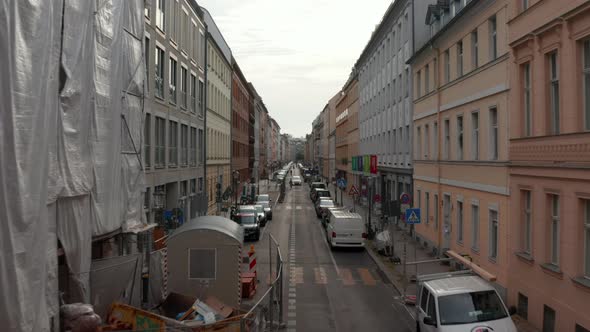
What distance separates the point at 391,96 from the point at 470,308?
30.6 m

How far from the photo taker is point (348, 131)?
73.6 meters

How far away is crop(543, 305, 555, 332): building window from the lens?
556 inches

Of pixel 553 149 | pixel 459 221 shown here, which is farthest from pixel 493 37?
pixel 459 221

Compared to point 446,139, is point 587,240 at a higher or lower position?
lower

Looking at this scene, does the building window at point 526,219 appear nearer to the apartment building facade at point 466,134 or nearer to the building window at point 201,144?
the apartment building facade at point 466,134

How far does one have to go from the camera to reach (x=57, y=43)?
36.8 feet

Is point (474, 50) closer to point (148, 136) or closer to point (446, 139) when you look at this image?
point (446, 139)

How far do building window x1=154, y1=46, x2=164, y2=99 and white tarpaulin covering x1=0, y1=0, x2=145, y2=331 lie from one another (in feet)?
27.1

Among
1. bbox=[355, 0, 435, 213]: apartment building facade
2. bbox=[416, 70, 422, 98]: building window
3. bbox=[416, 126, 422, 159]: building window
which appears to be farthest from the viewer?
bbox=[355, 0, 435, 213]: apartment building facade

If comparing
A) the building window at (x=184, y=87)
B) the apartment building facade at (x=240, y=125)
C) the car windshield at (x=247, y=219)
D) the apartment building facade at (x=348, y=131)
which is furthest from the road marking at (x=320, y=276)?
the apartment building facade at (x=348, y=131)

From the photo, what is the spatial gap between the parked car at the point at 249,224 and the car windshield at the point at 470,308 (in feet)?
72.2

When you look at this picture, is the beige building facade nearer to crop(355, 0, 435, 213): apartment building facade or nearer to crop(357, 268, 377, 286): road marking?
crop(355, 0, 435, 213): apartment building facade

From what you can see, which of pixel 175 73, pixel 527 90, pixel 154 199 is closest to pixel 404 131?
pixel 175 73

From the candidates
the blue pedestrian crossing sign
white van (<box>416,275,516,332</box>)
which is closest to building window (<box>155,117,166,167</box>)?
the blue pedestrian crossing sign
